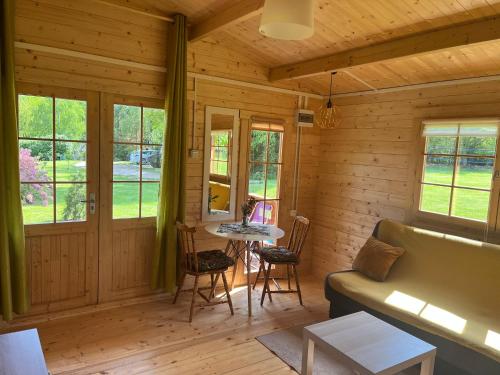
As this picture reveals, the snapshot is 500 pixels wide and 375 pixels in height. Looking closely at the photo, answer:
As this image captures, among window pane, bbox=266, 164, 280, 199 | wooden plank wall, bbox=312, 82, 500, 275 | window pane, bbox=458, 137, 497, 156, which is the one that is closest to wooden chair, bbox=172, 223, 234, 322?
window pane, bbox=266, 164, 280, 199

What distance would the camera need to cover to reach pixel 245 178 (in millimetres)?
4289

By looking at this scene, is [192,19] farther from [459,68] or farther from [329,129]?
[459,68]


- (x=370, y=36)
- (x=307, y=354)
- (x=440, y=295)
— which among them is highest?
(x=370, y=36)

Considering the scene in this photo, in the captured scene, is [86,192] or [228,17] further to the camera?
[86,192]

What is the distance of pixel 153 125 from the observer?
367cm

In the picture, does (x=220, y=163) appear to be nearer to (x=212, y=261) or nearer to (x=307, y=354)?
(x=212, y=261)

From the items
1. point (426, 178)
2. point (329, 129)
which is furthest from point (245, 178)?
point (426, 178)

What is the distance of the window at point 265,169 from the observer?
4332 mm

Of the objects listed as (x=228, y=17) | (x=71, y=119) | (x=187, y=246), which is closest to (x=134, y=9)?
(x=228, y=17)

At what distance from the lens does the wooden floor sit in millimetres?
2701

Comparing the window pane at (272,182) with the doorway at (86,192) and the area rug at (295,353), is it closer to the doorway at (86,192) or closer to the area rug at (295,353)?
the doorway at (86,192)

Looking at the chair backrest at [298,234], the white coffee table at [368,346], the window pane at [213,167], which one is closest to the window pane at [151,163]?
the window pane at [213,167]

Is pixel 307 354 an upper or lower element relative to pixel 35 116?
lower

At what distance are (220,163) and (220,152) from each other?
12 cm
